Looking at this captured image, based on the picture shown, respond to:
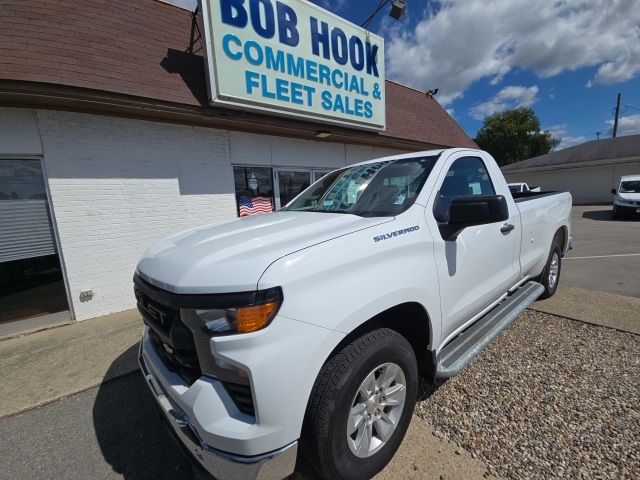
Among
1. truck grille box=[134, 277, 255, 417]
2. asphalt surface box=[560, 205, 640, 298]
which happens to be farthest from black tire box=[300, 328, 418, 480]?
asphalt surface box=[560, 205, 640, 298]

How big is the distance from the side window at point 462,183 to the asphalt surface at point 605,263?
11.1 ft

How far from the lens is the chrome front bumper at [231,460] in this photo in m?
1.34

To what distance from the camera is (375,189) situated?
248 centimetres

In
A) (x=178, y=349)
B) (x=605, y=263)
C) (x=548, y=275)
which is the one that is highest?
(x=178, y=349)

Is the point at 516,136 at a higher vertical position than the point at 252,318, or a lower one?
higher

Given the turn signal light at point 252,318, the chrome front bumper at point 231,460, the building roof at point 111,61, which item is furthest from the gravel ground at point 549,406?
the building roof at point 111,61

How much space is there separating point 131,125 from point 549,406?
6.33 m

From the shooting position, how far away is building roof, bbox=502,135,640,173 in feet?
76.1

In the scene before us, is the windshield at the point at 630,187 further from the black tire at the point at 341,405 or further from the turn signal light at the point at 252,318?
the turn signal light at the point at 252,318

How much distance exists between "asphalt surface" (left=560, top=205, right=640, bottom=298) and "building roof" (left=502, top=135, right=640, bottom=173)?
18.5 m

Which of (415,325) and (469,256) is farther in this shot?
(469,256)

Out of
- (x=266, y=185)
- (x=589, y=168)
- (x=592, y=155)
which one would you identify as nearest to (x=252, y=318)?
(x=266, y=185)

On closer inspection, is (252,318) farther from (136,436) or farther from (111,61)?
(111,61)

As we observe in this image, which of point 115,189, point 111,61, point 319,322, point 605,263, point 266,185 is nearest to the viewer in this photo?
point 319,322
